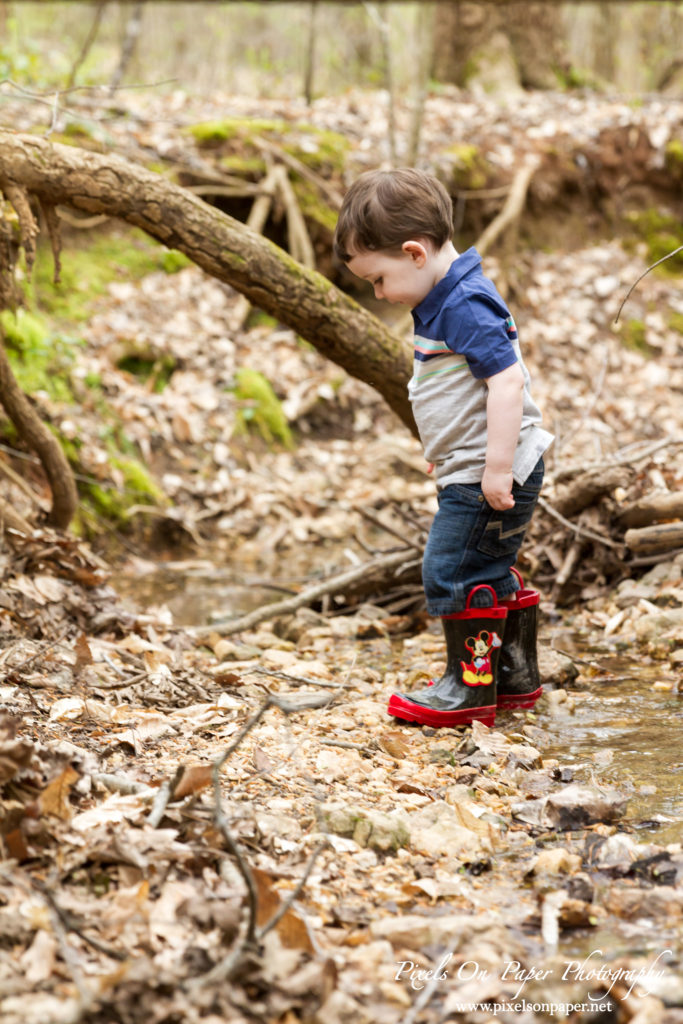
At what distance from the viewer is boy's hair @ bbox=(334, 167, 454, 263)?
2.60 meters

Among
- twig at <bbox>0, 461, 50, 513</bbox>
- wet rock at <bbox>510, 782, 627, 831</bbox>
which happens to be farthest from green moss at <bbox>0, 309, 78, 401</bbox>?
wet rock at <bbox>510, 782, 627, 831</bbox>

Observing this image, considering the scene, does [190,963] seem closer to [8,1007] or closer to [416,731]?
[8,1007]

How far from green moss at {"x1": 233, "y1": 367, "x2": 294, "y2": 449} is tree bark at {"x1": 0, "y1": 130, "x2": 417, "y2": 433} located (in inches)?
122

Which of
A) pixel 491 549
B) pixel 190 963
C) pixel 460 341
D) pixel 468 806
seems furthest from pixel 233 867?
pixel 460 341

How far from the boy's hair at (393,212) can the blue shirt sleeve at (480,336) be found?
0.25 meters

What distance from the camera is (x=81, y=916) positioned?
152cm

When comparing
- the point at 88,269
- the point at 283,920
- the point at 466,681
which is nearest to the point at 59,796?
the point at 283,920

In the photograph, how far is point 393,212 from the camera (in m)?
2.59

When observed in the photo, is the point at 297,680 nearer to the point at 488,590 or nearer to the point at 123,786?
the point at 488,590

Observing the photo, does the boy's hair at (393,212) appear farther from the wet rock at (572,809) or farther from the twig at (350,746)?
the wet rock at (572,809)

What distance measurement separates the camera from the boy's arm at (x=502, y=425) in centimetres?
262

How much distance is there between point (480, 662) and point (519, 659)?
271 millimetres

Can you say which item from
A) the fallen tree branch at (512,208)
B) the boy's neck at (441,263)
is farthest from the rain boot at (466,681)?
the fallen tree branch at (512,208)

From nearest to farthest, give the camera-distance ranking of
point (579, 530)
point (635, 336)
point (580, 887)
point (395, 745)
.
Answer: point (580, 887)
point (395, 745)
point (579, 530)
point (635, 336)
